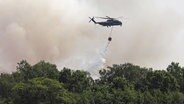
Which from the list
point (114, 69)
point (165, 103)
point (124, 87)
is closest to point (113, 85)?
point (124, 87)

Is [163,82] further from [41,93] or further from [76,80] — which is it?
[41,93]

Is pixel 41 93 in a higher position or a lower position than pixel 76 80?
lower

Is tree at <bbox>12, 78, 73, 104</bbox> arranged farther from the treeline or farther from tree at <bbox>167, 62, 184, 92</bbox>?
tree at <bbox>167, 62, 184, 92</bbox>

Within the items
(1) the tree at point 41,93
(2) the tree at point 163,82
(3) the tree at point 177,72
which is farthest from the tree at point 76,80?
(3) the tree at point 177,72

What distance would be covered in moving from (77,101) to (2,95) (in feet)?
93.8

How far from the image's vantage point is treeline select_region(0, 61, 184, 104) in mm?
129000

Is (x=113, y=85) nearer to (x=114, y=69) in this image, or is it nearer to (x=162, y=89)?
(x=162, y=89)

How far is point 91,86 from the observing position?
144250 mm

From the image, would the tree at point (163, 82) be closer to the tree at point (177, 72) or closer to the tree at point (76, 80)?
the tree at point (177, 72)

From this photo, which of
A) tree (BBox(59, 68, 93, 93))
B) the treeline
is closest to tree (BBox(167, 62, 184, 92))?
the treeline

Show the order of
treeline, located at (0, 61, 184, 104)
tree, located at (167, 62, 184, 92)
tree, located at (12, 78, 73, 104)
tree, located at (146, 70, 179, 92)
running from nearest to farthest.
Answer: tree, located at (12, 78, 73, 104), treeline, located at (0, 61, 184, 104), tree, located at (146, 70, 179, 92), tree, located at (167, 62, 184, 92)

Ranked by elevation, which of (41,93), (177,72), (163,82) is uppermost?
(177,72)

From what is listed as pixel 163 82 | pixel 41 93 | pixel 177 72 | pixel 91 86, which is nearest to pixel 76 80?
pixel 91 86

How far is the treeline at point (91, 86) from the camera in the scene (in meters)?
129
